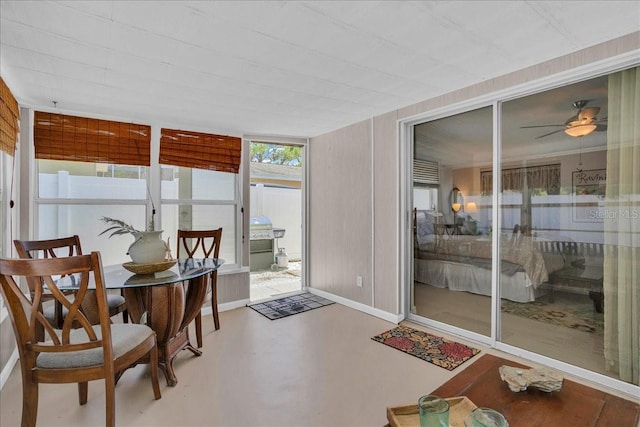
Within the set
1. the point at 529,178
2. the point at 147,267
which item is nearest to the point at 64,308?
the point at 147,267

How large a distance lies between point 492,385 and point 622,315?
139cm

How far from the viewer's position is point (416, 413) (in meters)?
1.28

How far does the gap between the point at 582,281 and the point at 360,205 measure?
219cm

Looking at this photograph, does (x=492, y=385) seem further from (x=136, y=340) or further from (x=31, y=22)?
(x=31, y=22)

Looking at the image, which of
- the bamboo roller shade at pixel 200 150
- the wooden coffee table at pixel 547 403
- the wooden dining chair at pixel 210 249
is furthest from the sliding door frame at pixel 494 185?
the bamboo roller shade at pixel 200 150

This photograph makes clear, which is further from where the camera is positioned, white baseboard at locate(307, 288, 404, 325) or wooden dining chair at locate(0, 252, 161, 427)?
white baseboard at locate(307, 288, 404, 325)

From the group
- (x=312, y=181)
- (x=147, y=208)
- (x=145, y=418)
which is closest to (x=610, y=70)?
(x=312, y=181)

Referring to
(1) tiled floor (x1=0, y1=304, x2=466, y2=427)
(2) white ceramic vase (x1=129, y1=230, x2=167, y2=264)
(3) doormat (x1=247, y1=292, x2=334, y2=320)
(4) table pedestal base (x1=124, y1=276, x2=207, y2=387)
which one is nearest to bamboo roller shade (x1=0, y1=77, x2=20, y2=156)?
(2) white ceramic vase (x1=129, y1=230, x2=167, y2=264)

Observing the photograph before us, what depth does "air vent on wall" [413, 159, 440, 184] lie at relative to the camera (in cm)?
329

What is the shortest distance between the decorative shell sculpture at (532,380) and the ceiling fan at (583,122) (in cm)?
174

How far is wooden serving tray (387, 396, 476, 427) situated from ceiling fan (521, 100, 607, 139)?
207 cm

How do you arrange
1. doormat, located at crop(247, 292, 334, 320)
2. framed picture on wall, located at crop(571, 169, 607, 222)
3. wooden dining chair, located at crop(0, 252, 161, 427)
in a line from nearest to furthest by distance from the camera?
wooden dining chair, located at crop(0, 252, 161, 427) < framed picture on wall, located at crop(571, 169, 607, 222) < doormat, located at crop(247, 292, 334, 320)

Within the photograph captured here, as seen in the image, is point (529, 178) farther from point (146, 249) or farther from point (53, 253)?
point (53, 253)

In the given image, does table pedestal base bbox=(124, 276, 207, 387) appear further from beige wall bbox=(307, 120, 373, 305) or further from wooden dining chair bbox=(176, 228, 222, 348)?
beige wall bbox=(307, 120, 373, 305)
